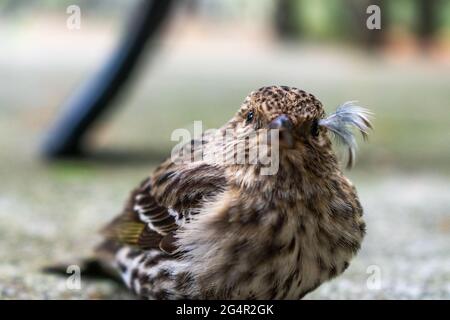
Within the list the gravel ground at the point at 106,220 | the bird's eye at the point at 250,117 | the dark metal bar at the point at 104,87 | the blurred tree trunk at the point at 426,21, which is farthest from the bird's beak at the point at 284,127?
the blurred tree trunk at the point at 426,21

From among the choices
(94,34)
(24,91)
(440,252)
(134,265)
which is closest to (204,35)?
(94,34)

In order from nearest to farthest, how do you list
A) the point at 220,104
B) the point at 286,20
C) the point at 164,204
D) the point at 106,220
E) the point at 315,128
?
the point at 315,128 → the point at 164,204 → the point at 106,220 → the point at 220,104 → the point at 286,20

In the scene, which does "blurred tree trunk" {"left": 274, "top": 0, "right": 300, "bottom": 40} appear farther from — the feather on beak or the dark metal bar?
the feather on beak

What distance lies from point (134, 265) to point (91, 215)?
6.68 ft

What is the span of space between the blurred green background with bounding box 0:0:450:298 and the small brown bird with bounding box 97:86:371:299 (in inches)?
11.0

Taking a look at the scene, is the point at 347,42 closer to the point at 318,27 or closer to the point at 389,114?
the point at 318,27

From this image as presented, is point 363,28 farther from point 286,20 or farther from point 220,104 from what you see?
point 220,104

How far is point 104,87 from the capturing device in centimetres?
657

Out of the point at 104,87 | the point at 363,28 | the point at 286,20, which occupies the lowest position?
the point at 104,87

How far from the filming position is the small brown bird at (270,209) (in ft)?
8.62

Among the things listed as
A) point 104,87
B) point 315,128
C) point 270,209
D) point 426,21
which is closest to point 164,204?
point 270,209

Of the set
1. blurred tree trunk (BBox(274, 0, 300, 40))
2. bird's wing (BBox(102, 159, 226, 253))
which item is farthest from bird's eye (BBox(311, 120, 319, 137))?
blurred tree trunk (BBox(274, 0, 300, 40))

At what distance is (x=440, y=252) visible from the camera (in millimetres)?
4500

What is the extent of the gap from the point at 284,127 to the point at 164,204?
2.45ft
